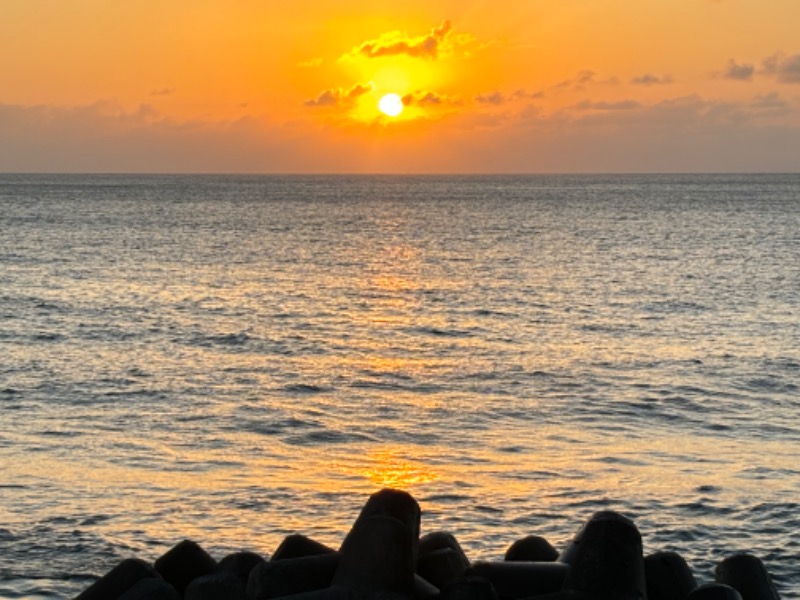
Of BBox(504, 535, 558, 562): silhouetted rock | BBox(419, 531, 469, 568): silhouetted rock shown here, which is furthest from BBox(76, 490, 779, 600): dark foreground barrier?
BBox(504, 535, 558, 562): silhouetted rock

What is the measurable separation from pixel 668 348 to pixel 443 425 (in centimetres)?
1412

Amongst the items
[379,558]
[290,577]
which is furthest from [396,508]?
[290,577]

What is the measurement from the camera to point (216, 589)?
11633mm

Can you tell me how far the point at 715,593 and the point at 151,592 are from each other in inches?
188

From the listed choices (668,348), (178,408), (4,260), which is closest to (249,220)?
(4,260)

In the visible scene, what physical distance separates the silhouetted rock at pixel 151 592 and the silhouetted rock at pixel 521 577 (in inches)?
100

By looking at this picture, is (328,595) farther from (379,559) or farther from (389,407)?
(389,407)

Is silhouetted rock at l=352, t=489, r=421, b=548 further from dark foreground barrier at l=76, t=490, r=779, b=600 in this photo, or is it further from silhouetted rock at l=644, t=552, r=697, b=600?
silhouetted rock at l=644, t=552, r=697, b=600

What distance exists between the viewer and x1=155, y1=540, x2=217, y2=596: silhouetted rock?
13094 millimetres

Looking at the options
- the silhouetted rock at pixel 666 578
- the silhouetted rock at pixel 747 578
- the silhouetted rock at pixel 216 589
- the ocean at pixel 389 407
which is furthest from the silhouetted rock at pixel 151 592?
the silhouetted rock at pixel 747 578

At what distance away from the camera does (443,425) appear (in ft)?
88.3

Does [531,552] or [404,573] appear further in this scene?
[531,552]

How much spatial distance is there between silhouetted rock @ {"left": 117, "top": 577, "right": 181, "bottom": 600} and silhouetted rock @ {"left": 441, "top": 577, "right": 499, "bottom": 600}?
7.73ft

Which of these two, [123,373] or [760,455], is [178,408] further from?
[760,455]
